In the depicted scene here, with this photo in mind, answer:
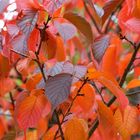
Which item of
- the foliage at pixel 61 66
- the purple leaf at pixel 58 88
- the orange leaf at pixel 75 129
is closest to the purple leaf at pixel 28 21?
the foliage at pixel 61 66

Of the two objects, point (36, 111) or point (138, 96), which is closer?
point (36, 111)

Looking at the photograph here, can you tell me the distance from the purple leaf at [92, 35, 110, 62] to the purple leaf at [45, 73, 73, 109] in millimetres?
96

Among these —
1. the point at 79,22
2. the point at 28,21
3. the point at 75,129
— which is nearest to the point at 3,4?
the point at 28,21

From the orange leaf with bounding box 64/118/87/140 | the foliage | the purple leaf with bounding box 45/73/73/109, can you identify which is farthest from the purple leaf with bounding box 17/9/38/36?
the orange leaf with bounding box 64/118/87/140

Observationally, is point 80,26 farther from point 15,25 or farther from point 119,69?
point 119,69

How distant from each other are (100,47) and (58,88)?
0.52ft

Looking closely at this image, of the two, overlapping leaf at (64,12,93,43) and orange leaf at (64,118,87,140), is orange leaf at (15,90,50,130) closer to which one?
orange leaf at (64,118,87,140)

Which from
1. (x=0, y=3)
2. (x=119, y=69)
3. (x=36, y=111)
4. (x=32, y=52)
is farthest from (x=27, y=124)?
(x=119, y=69)

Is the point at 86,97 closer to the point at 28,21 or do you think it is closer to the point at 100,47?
the point at 100,47

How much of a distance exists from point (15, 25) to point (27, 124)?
0.73 feet

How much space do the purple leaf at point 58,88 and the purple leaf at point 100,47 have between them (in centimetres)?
10

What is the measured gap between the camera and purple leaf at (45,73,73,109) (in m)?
0.77

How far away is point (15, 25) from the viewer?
0.83m

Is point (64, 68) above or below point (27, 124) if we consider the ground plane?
above
